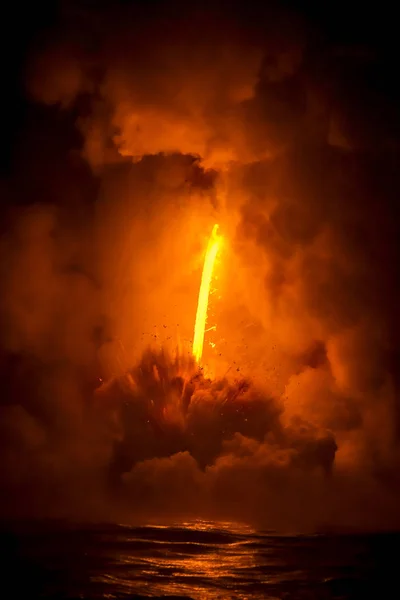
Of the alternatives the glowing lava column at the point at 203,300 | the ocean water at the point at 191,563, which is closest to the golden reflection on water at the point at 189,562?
the ocean water at the point at 191,563

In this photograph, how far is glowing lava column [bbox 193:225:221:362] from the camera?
28.3 meters

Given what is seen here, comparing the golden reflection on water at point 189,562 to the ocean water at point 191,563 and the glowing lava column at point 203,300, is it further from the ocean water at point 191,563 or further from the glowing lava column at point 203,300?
the glowing lava column at point 203,300

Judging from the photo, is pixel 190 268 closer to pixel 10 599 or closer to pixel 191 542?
pixel 191 542

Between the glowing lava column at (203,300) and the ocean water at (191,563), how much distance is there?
6.02 meters

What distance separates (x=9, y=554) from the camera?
787 inches

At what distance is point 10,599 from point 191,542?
8.17 m

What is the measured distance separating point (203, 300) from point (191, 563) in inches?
427

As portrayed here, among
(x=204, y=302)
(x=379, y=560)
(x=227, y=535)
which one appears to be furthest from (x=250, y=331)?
(x=379, y=560)

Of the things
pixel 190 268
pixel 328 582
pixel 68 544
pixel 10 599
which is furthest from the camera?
pixel 190 268

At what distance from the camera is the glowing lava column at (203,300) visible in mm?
28312

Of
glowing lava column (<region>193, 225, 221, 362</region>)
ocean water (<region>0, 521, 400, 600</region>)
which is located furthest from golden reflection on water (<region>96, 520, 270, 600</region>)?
glowing lava column (<region>193, 225, 221, 362</region>)

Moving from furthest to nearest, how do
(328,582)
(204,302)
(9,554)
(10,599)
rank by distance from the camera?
(204,302) → (9,554) → (328,582) → (10,599)

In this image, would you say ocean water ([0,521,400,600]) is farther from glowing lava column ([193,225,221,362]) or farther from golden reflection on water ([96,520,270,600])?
glowing lava column ([193,225,221,362])

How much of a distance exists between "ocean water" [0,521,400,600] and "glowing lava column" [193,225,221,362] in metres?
6.02
